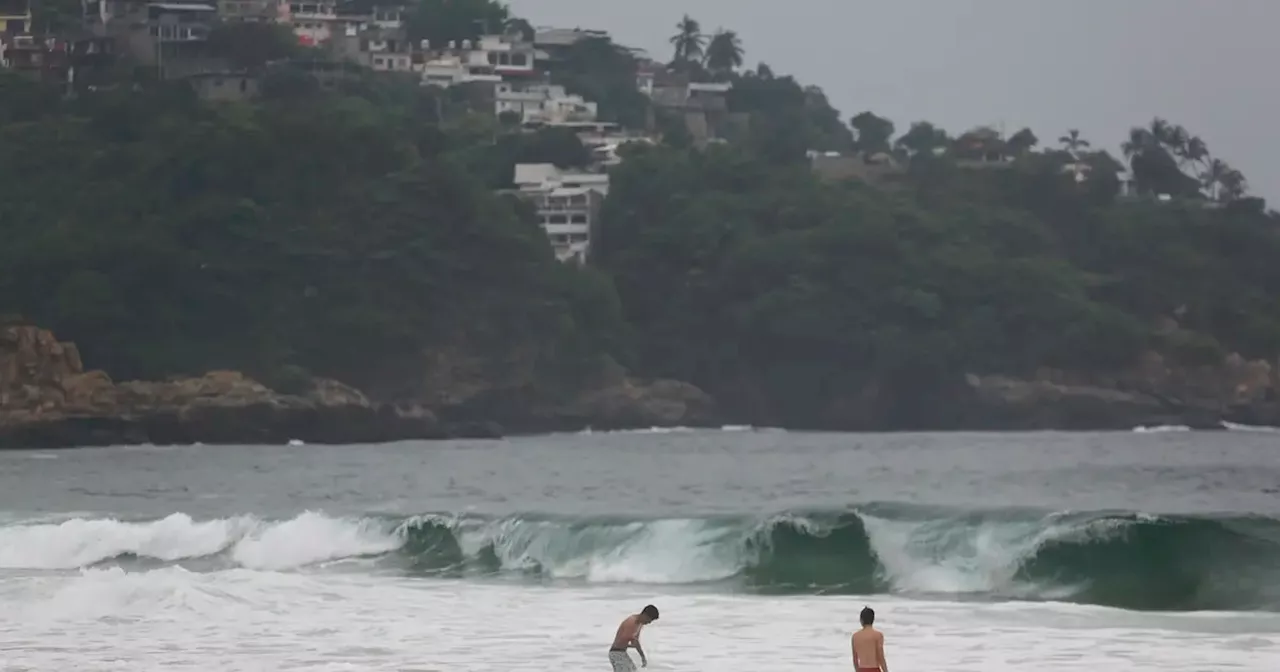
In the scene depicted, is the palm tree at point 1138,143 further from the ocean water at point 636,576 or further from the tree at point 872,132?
the ocean water at point 636,576

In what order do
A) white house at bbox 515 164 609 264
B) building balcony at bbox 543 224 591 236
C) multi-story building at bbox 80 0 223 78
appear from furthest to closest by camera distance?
multi-story building at bbox 80 0 223 78
building balcony at bbox 543 224 591 236
white house at bbox 515 164 609 264

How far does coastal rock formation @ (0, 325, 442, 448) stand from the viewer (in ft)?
264

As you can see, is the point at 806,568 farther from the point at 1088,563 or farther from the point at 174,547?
the point at 174,547

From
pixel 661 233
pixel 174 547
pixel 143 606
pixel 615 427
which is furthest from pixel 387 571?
pixel 661 233

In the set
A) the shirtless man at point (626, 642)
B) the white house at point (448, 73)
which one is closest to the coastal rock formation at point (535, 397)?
the white house at point (448, 73)

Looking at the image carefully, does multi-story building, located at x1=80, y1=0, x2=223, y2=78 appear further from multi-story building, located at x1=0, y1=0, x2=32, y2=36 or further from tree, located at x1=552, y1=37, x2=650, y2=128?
tree, located at x1=552, y1=37, x2=650, y2=128

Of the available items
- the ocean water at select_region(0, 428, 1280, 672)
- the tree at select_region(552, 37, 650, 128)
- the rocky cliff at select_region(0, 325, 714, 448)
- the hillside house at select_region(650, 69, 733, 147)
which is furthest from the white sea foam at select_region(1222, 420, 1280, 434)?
the ocean water at select_region(0, 428, 1280, 672)

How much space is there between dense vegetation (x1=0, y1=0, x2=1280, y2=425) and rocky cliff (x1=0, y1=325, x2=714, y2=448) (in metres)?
1.72

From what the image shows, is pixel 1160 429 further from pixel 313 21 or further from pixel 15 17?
pixel 15 17

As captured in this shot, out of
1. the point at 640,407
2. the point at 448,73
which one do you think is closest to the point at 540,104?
the point at 448,73

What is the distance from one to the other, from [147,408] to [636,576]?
2271 inches

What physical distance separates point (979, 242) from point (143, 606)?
9643 cm

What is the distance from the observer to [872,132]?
14838 cm

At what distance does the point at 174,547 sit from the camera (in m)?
32.6
